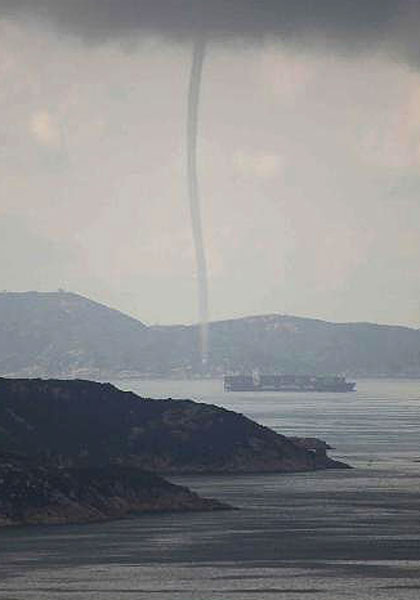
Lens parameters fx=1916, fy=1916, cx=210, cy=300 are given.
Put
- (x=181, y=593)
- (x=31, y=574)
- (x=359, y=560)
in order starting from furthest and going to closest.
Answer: (x=359, y=560)
(x=31, y=574)
(x=181, y=593)

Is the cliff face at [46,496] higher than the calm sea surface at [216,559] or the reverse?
higher

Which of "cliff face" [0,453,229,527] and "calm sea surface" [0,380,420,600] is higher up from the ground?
"cliff face" [0,453,229,527]

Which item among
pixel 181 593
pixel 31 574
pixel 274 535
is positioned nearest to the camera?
pixel 181 593

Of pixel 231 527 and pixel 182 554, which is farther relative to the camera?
pixel 231 527

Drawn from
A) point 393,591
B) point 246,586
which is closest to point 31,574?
point 246,586

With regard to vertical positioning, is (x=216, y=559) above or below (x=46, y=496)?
below

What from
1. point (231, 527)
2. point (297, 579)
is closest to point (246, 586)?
point (297, 579)

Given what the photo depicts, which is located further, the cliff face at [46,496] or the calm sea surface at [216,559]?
the cliff face at [46,496]

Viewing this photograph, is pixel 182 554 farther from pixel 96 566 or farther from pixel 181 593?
pixel 181 593

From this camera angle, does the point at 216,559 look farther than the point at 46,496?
No

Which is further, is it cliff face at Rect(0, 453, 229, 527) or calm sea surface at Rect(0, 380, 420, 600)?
cliff face at Rect(0, 453, 229, 527)
